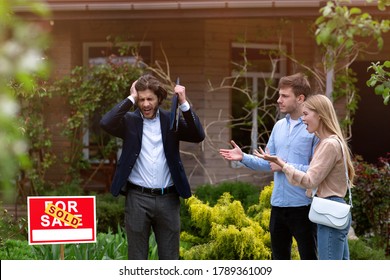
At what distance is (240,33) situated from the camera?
32.2 ft

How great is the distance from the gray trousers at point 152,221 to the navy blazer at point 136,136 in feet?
0.34

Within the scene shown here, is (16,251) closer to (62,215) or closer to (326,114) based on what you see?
(62,215)

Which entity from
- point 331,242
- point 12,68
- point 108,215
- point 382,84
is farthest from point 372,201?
point 12,68

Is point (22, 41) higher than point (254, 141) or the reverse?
higher

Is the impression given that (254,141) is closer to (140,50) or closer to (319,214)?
(140,50)

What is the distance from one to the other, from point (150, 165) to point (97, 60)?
6330 millimetres

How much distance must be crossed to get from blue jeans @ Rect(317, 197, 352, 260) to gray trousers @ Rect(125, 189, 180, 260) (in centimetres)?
98

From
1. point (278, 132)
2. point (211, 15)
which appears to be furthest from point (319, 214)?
point (211, 15)

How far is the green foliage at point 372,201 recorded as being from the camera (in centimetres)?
694

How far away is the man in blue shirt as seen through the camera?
3.83m

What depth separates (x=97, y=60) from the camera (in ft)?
32.7

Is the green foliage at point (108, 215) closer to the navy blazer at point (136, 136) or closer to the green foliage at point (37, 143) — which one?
the green foliage at point (37, 143)

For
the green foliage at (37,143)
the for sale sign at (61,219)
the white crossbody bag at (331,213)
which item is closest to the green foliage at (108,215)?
the green foliage at (37,143)
